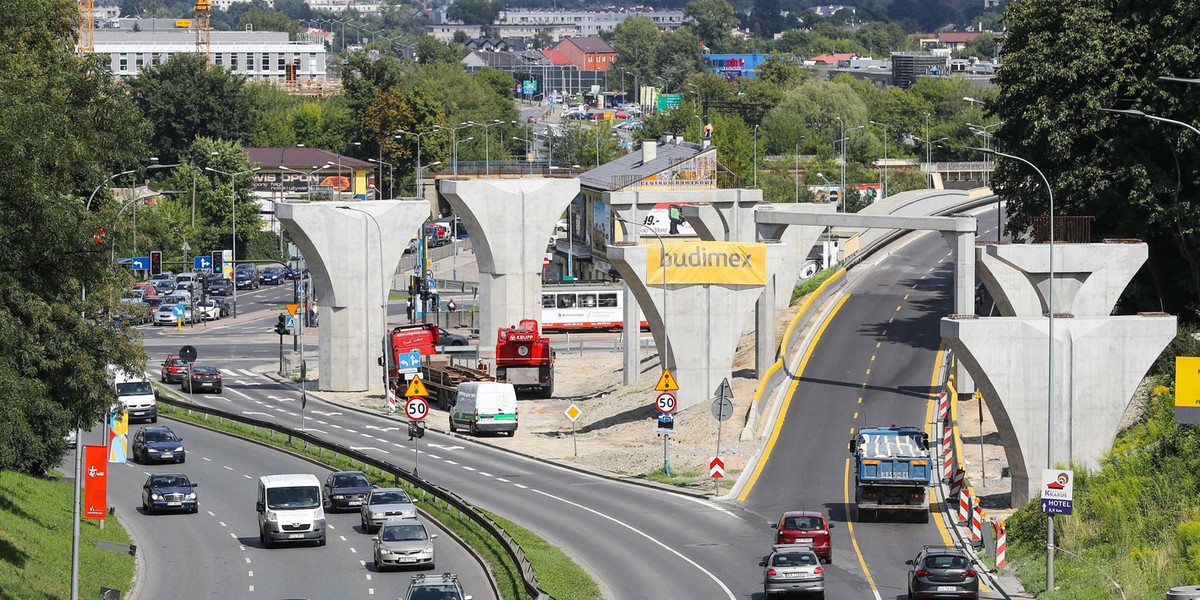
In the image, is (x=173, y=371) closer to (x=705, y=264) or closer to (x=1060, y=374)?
(x=705, y=264)

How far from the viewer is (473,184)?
85.9m

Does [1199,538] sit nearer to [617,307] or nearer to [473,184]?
[473,184]

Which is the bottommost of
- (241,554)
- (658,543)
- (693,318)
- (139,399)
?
(241,554)

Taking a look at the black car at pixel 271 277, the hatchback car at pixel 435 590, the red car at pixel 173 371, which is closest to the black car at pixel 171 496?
the hatchback car at pixel 435 590

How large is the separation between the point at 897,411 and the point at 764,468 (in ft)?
28.5

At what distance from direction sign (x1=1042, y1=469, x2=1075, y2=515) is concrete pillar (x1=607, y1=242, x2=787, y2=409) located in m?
28.4

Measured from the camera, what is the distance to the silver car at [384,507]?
158 ft

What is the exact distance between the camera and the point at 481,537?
152 ft

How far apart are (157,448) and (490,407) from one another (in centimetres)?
1360

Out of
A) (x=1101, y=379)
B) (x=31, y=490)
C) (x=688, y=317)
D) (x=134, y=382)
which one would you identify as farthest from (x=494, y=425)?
(x=1101, y=379)

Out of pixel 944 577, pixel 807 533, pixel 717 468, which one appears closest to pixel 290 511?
pixel 717 468

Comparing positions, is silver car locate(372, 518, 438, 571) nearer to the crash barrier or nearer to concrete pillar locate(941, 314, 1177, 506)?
the crash barrier

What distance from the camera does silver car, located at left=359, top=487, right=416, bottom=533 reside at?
48281 millimetres

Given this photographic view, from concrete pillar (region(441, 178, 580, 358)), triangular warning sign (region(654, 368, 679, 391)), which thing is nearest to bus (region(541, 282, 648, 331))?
concrete pillar (region(441, 178, 580, 358))
